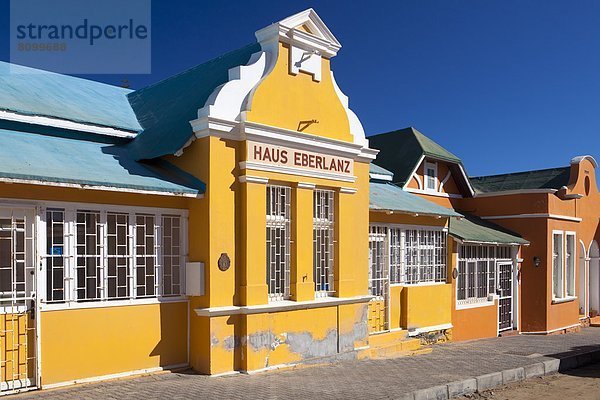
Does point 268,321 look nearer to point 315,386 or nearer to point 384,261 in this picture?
point 315,386

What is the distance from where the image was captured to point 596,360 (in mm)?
13461

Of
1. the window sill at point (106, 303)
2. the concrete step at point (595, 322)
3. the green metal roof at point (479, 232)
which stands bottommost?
the concrete step at point (595, 322)

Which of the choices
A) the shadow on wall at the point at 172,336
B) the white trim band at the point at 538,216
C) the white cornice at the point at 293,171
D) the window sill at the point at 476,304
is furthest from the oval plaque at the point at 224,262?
the white trim band at the point at 538,216

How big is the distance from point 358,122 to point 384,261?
A: 3352 mm

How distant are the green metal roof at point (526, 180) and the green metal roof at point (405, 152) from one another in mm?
4688

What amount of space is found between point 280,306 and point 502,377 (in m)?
4.27

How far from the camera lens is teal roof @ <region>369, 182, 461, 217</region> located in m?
12.9

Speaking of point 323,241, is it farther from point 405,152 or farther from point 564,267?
point 564,267

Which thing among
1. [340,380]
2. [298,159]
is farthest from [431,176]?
[340,380]

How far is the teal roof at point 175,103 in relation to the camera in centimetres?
969

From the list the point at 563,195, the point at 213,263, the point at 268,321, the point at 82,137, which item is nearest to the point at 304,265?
the point at 268,321

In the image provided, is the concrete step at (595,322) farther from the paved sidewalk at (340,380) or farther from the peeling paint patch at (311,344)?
the peeling paint patch at (311,344)

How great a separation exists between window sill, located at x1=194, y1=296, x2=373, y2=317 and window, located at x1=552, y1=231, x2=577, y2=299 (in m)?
10.4

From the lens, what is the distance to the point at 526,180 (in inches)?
886
